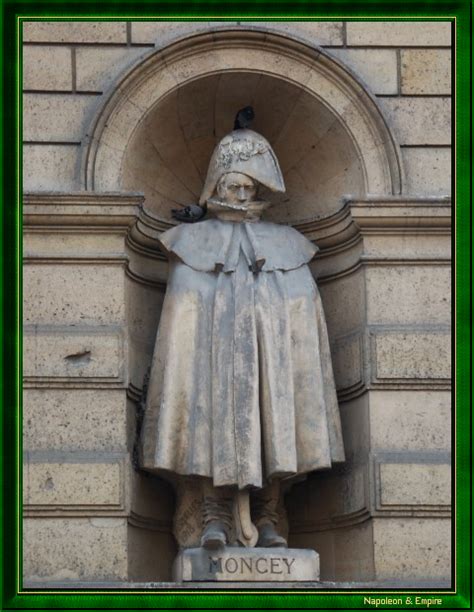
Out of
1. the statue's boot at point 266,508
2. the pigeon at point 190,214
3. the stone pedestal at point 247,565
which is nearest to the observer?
the stone pedestal at point 247,565

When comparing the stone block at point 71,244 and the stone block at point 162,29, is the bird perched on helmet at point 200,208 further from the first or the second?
the stone block at point 71,244

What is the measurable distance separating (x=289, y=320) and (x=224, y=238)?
2.50 ft

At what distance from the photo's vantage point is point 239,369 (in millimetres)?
18734

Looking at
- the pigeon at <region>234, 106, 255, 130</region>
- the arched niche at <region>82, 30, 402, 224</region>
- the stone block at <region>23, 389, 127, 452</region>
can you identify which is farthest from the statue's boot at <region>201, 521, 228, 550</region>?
the pigeon at <region>234, 106, 255, 130</region>

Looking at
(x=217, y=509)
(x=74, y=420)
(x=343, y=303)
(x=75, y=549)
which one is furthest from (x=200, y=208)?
(x=75, y=549)

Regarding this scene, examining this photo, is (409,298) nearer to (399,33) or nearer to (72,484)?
(399,33)

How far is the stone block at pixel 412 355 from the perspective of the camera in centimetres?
1914

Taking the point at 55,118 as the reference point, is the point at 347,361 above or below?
below

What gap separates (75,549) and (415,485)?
2216mm

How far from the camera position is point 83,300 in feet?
62.6

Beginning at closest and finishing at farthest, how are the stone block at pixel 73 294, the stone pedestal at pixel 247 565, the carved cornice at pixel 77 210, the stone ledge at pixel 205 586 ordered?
the stone ledge at pixel 205 586
the stone pedestal at pixel 247 565
the stone block at pixel 73 294
the carved cornice at pixel 77 210

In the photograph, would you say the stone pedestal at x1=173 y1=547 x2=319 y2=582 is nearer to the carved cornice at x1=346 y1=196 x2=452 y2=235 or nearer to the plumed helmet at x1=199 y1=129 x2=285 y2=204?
the carved cornice at x1=346 y1=196 x2=452 y2=235

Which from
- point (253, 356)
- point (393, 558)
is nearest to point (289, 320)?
point (253, 356)

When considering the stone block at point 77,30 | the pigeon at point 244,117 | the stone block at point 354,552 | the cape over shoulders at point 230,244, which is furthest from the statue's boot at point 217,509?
the stone block at point 77,30
